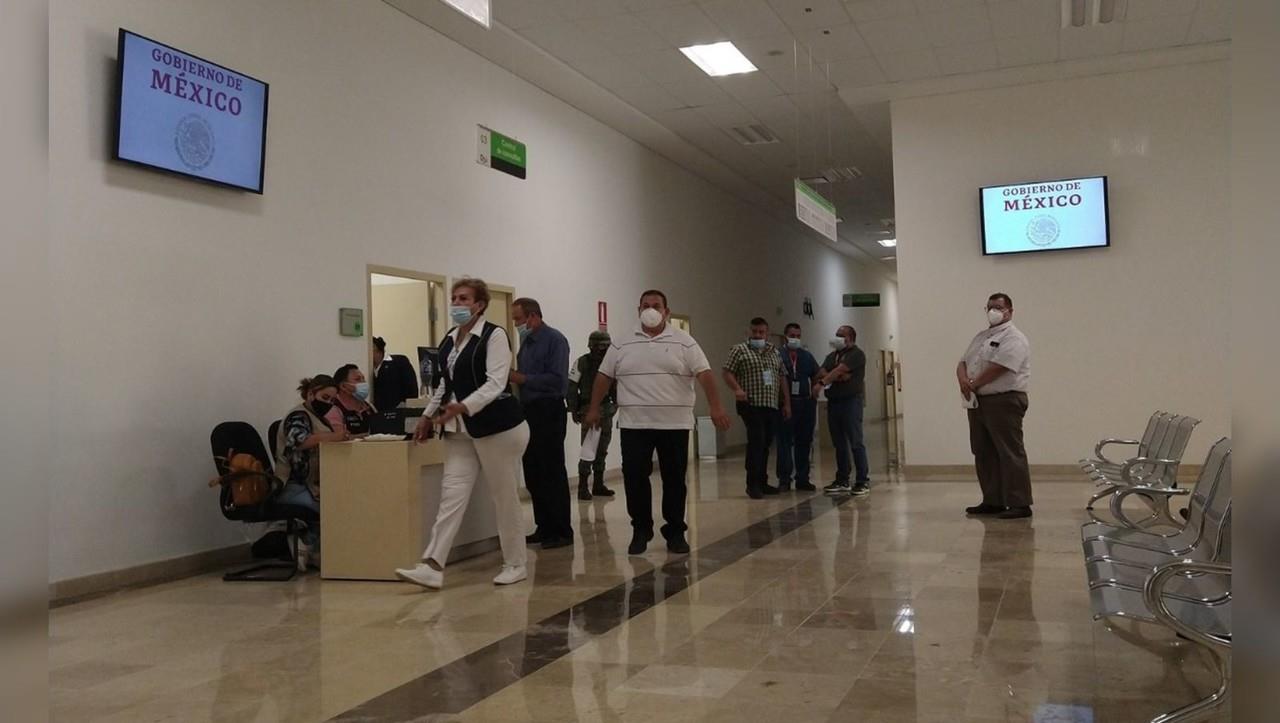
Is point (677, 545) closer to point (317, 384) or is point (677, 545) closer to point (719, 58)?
point (317, 384)

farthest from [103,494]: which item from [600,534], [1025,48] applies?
[1025,48]

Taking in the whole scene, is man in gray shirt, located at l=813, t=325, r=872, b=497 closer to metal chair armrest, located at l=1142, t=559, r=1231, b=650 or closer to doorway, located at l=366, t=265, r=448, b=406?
doorway, located at l=366, t=265, r=448, b=406

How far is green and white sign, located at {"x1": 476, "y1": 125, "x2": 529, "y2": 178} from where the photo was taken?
27.0 feet

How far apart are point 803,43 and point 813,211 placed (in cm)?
163

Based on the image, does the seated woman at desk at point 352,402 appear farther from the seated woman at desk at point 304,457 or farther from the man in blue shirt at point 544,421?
the man in blue shirt at point 544,421

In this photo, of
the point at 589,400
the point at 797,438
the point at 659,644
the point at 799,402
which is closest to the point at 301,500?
the point at 659,644

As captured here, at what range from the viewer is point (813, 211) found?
995 centimetres

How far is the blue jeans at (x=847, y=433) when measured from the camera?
870 cm

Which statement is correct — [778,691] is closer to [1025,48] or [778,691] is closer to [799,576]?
[799,576]

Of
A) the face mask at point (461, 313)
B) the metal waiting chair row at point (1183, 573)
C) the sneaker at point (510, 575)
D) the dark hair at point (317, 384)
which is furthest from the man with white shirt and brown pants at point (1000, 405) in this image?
the dark hair at point (317, 384)

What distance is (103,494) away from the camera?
5.35 metres

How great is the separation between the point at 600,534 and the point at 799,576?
2.01m

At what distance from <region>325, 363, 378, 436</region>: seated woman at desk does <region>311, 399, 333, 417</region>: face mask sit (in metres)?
0.05

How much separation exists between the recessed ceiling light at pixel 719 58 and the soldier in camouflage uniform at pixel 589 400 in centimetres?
276
